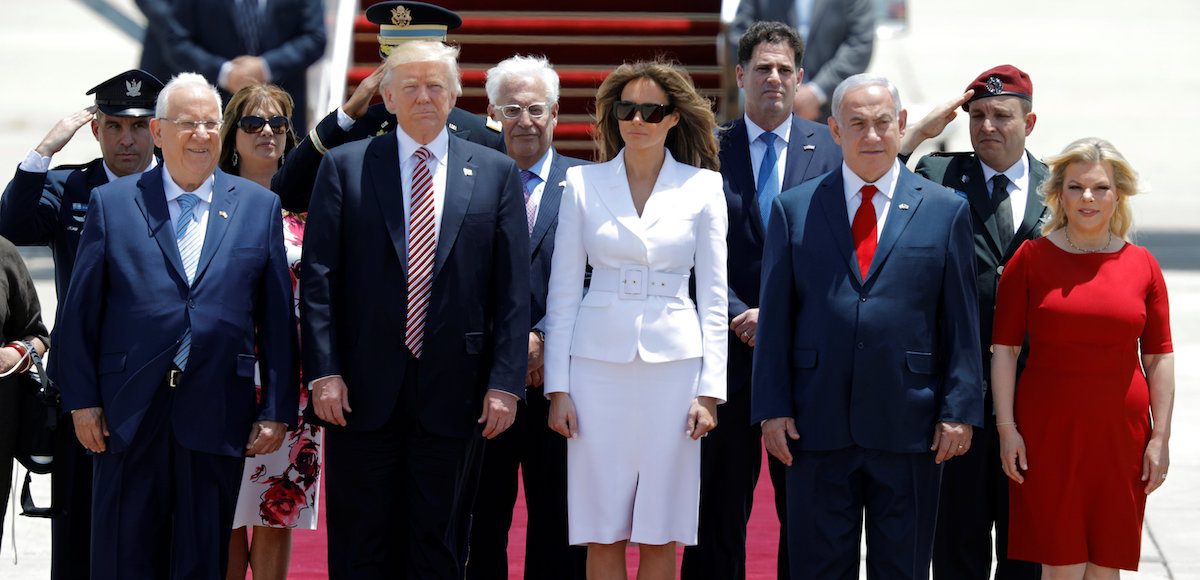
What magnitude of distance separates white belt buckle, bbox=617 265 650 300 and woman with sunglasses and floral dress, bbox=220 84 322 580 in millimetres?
1103

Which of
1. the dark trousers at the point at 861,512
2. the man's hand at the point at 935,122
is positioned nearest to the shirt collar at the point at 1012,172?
the man's hand at the point at 935,122

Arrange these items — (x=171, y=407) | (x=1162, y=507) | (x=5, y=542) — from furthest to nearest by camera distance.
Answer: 1. (x=1162, y=507)
2. (x=5, y=542)
3. (x=171, y=407)

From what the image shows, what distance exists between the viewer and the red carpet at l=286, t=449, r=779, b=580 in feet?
20.7

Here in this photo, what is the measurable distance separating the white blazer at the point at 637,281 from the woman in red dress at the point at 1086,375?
87 centimetres

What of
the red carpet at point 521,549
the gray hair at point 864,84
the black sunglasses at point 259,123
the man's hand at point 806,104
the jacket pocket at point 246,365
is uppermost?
the man's hand at point 806,104

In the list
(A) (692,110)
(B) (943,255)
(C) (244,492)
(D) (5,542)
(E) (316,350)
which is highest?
(A) (692,110)

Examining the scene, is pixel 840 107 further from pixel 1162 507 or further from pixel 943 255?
pixel 1162 507

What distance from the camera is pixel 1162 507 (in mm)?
7469

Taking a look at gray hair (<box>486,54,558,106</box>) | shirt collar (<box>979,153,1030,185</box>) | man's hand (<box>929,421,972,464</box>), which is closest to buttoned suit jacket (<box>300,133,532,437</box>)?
gray hair (<box>486,54,558,106</box>)

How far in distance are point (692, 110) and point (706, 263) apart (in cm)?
48

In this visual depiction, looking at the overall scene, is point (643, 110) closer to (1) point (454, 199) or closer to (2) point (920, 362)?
(1) point (454, 199)

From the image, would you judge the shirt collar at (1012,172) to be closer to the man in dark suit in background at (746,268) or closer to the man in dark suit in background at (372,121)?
the man in dark suit in background at (746,268)

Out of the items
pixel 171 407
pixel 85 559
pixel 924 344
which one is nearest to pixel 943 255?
pixel 924 344

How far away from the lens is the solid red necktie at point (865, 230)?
496 centimetres
